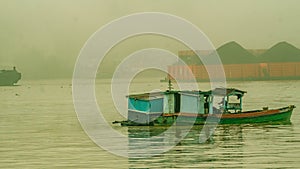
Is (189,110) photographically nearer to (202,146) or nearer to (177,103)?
(177,103)

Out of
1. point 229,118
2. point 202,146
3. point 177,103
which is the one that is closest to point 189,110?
point 177,103

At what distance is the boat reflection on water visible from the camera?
2592 centimetres

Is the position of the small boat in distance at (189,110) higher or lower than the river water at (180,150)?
higher

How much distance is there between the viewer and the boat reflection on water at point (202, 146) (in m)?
25.9

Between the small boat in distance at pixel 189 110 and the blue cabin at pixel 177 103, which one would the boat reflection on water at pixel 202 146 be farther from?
the blue cabin at pixel 177 103

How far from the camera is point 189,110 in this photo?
39.2 meters

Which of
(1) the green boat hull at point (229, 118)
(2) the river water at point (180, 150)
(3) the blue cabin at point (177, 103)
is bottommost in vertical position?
(2) the river water at point (180, 150)

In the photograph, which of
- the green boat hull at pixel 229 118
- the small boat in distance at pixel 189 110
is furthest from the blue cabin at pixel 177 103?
the green boat hull at pixel 229 118

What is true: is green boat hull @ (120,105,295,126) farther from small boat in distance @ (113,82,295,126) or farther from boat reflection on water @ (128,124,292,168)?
boat reflection on water @ (128,124,292,168)

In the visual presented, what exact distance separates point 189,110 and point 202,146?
804cm

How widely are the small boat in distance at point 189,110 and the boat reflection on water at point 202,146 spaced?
1.54ft

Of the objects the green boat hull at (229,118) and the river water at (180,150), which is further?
the green boat hull at (229,118)

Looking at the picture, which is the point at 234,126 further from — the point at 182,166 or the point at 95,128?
the point at 182,166

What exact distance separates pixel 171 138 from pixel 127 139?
225 cm
